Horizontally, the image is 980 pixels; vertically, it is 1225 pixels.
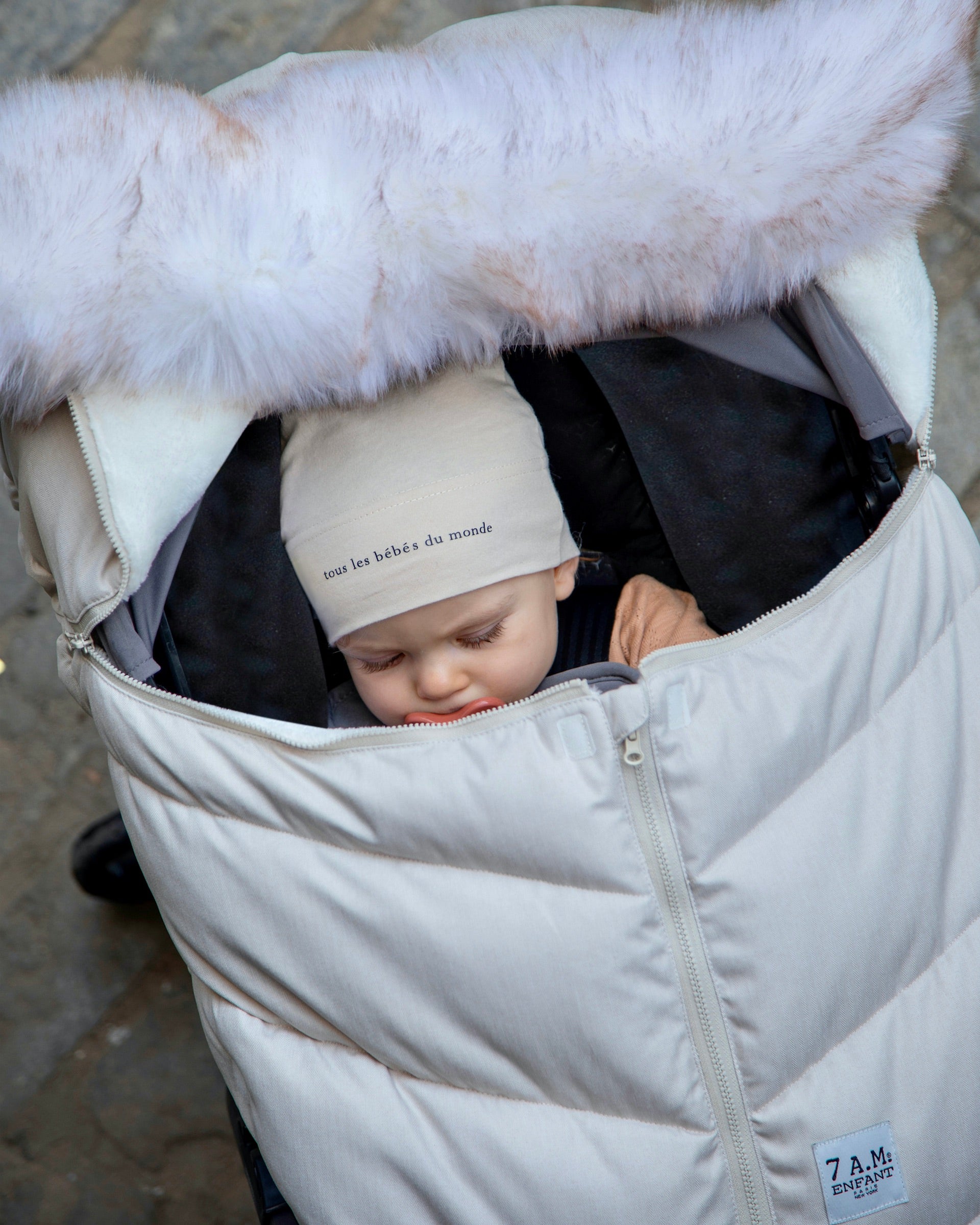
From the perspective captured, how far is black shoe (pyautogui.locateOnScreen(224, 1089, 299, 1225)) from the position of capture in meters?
0.85

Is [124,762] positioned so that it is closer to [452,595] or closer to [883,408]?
[452,595]

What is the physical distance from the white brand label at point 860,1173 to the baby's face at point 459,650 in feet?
1.44

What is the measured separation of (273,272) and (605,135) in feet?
0.82

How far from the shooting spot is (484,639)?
2.96 feet

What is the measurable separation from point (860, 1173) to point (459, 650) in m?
0.51

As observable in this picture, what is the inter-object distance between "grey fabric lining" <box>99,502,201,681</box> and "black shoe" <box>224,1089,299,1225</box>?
398 mm

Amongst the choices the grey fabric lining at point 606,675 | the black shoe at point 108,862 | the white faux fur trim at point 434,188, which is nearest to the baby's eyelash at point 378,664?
the grey fabric lining at point 606,675

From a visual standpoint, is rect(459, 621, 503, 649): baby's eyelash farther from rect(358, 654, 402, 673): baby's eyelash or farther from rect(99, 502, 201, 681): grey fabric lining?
rect(99, 502, 201, 681): grey fabric lining

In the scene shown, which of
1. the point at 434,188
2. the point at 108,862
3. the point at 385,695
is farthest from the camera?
the point at 108,862

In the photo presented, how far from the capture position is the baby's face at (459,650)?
0.89 meters

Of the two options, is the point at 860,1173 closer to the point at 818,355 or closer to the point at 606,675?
the point at 606,675

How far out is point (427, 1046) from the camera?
0.74m

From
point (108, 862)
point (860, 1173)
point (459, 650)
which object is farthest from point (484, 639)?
point (108, 862)

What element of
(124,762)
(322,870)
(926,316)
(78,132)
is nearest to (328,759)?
(322,870)
